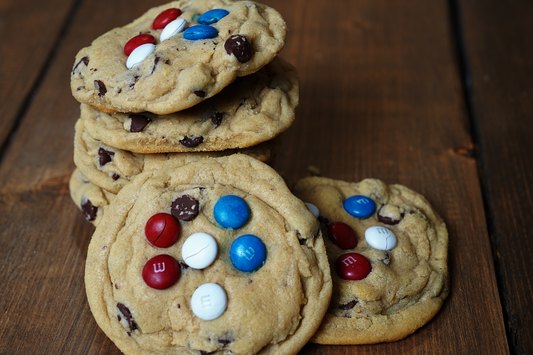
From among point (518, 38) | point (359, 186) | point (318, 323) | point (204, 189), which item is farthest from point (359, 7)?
point (318, 323)

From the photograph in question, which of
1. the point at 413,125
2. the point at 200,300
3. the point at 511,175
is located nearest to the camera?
the point at 200,300

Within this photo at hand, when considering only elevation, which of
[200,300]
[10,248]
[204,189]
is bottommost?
[10,248]

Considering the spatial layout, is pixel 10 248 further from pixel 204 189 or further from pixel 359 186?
pixel 359 186

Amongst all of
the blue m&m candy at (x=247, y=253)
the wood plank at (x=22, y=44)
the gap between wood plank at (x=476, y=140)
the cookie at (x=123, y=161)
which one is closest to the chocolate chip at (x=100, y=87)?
the cookie at (x=123, y=161)

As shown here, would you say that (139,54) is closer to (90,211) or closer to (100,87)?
(100,87)

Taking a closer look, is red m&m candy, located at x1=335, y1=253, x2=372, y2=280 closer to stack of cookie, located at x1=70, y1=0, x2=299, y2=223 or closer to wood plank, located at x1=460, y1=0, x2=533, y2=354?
stack of cookie, located at x1=70, y1=0, x2=299, y2=223

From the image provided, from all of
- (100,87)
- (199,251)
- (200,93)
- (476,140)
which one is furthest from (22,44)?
(476,140)
